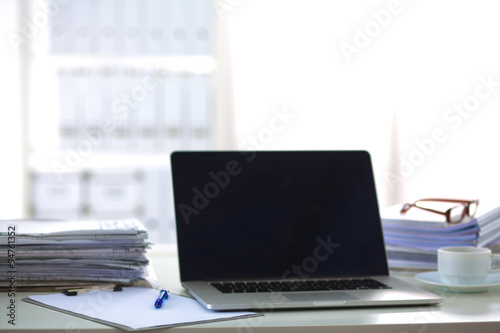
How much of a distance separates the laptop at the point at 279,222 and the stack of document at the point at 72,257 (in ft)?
0.29

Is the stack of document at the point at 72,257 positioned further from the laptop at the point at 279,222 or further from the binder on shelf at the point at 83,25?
the binder on shelf at the point at 83,25

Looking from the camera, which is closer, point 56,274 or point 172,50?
point 56,274

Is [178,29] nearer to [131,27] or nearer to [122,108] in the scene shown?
[131,27]

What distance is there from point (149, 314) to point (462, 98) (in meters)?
1.99

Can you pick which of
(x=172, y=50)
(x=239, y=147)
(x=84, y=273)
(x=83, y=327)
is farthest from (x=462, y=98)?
(x=83, y=327)

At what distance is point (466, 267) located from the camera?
40.5 inches

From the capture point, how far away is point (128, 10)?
2670 mm

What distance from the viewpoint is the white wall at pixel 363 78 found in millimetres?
2516

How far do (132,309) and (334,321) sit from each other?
0.29 m

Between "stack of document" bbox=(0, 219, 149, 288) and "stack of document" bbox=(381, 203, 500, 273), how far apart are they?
53 cm

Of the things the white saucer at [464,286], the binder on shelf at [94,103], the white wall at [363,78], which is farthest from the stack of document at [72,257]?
the binder on shelf at [94,103]

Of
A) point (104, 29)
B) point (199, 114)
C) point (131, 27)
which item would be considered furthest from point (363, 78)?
point (104, 29)

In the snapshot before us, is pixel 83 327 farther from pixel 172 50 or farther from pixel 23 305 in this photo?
pixel 172 50

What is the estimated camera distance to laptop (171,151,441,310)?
3.48ft
